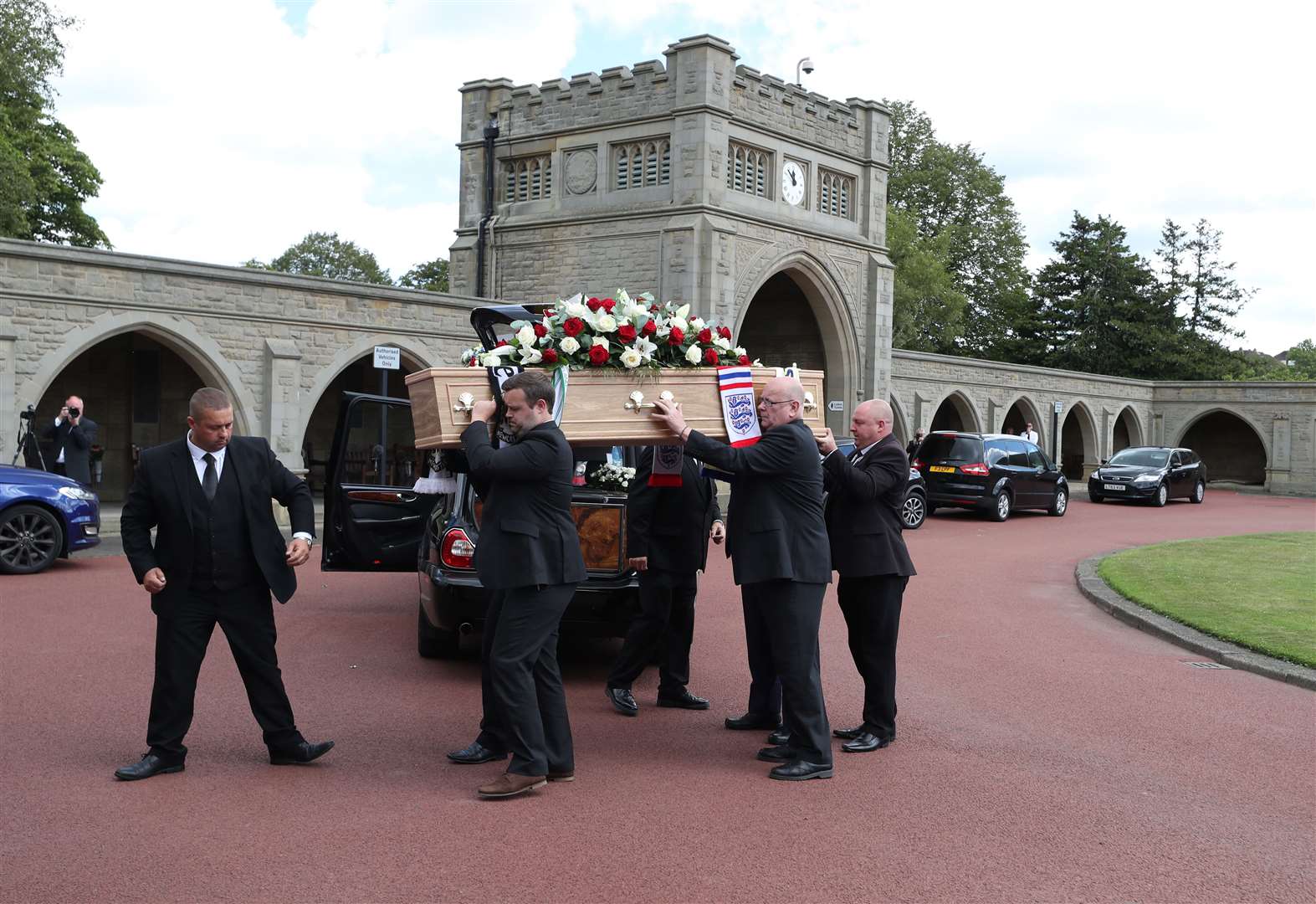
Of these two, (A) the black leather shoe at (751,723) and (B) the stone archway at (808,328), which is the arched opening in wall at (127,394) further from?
(A) the black leather shoe at (751,723)

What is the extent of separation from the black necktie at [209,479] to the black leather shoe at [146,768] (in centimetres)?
120

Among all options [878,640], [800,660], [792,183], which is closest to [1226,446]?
[792,183]

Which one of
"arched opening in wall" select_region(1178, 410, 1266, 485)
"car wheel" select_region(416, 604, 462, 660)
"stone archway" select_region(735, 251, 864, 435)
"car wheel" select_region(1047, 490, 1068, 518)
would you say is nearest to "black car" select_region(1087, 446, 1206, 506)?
"car wheel" select_region(1047, 490, 1068, 518)

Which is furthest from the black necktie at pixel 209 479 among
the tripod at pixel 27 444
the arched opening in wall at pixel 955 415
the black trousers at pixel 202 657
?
the arched opening in wall at pixel 955 415

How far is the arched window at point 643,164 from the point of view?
29.0 metres

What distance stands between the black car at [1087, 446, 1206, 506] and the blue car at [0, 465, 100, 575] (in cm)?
2513

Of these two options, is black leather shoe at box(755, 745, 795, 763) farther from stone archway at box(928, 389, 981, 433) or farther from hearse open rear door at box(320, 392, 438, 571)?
stone archway at box(928, 389, 981, 433)

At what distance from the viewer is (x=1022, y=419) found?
45.2 meters

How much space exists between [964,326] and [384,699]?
54.7 metres

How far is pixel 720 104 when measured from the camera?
2852 cm

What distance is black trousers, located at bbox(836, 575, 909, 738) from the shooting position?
641 cm

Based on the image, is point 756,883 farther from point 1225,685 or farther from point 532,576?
point 1225,685

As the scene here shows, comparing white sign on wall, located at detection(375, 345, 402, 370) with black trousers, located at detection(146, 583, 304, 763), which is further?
white sign on wall, located at detection(375, 345, 402, 370)

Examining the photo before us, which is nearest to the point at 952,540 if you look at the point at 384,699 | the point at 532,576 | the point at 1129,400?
the point at 384,699
